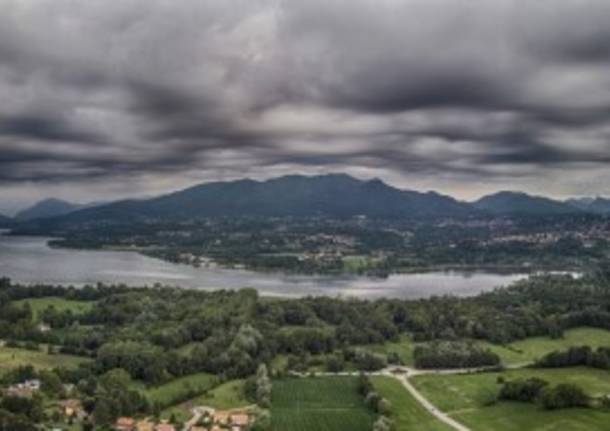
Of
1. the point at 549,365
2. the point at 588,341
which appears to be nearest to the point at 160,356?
the point at 549,365

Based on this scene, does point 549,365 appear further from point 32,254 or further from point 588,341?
point 32,254

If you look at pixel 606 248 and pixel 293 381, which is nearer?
pixel 293 381

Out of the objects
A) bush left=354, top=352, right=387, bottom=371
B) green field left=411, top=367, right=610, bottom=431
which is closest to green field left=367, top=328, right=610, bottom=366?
bush left=354, top=352, right=387, bottom=371

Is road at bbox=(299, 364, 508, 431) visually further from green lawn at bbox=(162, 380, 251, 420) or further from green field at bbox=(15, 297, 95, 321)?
green field at bbox=(15, 297, 95, 321)

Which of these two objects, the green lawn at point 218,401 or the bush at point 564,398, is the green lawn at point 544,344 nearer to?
the bush at point 564,398

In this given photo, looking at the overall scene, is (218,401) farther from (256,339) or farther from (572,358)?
(572,358)

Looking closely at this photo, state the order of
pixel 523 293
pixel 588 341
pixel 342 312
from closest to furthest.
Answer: pixel 588 341 → pixel 342 312 → pixel 523 293

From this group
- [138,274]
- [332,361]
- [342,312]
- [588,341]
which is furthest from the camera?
Answer: [138,274]
